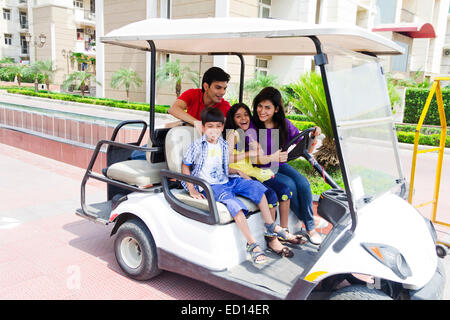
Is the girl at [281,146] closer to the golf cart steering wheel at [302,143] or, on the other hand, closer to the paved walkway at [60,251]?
the golf cart steering wheel at [302,143]

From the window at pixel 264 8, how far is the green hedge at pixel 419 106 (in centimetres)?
832

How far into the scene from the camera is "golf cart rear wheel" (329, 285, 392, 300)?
7.22 ft

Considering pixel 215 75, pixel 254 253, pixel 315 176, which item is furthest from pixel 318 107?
pixel 254 253

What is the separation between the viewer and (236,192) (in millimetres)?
3021

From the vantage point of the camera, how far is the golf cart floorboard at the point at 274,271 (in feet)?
8.30

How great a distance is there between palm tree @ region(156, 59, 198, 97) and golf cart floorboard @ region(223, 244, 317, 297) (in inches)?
622

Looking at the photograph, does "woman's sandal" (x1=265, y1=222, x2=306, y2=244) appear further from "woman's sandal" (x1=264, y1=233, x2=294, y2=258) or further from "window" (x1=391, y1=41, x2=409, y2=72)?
→ "window" (x1=391, y1=41, x2=409, y2=72)

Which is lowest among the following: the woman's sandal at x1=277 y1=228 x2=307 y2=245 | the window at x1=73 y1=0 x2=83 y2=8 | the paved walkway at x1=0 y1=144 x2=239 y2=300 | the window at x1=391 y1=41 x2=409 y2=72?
the paved walkway at x1=0 y1=144 x2=239 y2=300

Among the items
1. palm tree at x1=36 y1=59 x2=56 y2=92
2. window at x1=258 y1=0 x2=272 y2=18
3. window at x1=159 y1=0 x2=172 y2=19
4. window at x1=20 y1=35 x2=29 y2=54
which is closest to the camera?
window at x1=258 y1=0 x2=272 y2=18

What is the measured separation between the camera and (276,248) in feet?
9.68

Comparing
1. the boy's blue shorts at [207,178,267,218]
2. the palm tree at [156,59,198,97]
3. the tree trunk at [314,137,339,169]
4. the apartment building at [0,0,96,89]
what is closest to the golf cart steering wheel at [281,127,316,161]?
the boy's blue shorts at [207,178,267,218]

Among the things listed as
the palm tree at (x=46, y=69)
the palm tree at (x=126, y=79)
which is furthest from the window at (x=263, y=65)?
the palm tree at (x=46, y=69)

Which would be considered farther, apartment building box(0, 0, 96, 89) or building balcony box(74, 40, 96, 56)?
building balcony box(74, 40, 96, 56)

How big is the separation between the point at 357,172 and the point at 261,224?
34.7 inches
